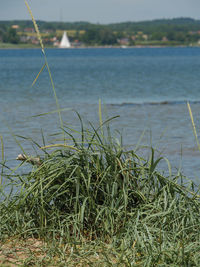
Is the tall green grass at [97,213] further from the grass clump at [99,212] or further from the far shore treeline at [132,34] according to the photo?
the far shore treeline at [132,34]

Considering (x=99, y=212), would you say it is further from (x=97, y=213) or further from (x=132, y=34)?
(x=132, y=34)

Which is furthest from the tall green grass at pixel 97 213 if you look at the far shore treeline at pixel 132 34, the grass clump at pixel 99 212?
the far shore treeline at pixel 132 34

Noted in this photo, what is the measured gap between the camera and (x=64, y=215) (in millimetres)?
4242

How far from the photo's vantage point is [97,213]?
4199mm

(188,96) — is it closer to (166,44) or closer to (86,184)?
(86,184)

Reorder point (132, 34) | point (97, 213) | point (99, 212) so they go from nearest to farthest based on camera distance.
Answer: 1. point (99, 212)
2. point (97, 213)
3. point (132, 34)

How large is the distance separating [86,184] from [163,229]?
678mm

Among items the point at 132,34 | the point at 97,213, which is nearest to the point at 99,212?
the point at 97,213

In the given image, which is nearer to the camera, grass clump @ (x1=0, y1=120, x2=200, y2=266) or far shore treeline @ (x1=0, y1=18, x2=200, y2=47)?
grass clump @ (x1=0, y1=120, x2=200, y2=266)

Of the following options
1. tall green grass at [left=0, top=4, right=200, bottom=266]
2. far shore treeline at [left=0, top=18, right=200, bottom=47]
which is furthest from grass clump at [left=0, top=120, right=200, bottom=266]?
far shore treeline at [left=0, top=18, right=200, bottom=47]

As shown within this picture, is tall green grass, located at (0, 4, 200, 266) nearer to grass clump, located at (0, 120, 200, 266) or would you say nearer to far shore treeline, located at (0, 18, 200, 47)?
grass clump, located at (0, 120, 200, 266)

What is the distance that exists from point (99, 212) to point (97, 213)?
129 mm

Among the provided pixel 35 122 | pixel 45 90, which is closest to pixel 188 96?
pixel 45 90

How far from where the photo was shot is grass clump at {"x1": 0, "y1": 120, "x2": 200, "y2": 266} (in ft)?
12.5
